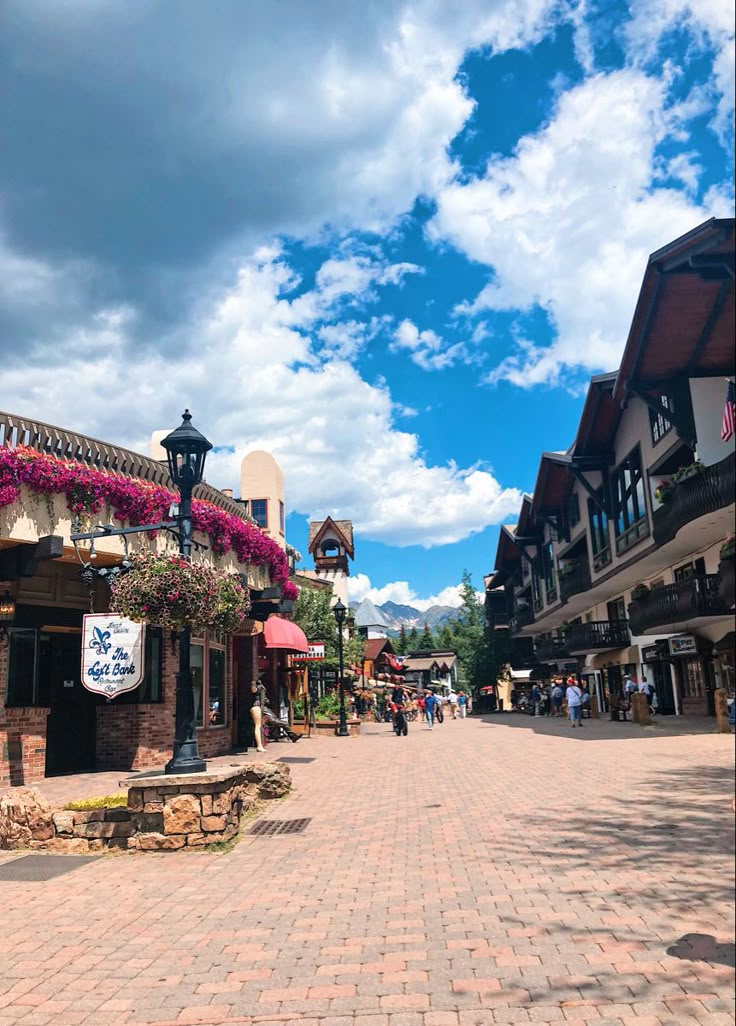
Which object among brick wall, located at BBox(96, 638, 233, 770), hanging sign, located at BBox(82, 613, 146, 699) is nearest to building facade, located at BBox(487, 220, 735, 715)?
hanging sign, located at BBox(82, 613, 146, 699)

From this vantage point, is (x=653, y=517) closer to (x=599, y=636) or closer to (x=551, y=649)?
(x=599, y=636)

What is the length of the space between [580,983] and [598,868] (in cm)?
262

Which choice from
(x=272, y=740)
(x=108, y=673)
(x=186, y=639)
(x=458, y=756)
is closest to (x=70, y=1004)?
(x=186, y=639)

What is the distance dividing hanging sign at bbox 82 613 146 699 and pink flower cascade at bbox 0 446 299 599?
9.72ft

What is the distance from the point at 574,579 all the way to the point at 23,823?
30490 millimetres

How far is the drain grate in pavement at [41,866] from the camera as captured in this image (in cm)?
767

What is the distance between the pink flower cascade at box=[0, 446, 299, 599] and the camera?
12.8 meters

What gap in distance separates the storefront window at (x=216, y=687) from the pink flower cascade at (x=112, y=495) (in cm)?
235

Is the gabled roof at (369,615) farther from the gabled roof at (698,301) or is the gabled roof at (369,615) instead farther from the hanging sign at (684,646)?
the gabled roof at (698,301)

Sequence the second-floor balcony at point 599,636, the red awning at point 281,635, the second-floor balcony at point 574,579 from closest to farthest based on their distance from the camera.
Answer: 1. the red awning at point 281,635
2. the second-floor balcony at point 599,636
3. the second-floor balcony at point 574,579

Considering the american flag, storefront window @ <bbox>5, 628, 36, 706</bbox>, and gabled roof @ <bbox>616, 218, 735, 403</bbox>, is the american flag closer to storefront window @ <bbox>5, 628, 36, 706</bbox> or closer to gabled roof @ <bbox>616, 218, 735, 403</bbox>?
gabled roof @ <bbox>616, 218, 735, 403</bbox>

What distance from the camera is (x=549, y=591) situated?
43875 millimetres

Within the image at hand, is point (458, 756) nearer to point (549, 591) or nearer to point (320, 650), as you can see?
point (320, 650)

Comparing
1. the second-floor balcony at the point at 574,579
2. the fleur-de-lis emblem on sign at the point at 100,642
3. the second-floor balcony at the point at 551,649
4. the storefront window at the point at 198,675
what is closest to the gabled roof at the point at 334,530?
the second-floor balcony at the point at 551,649
